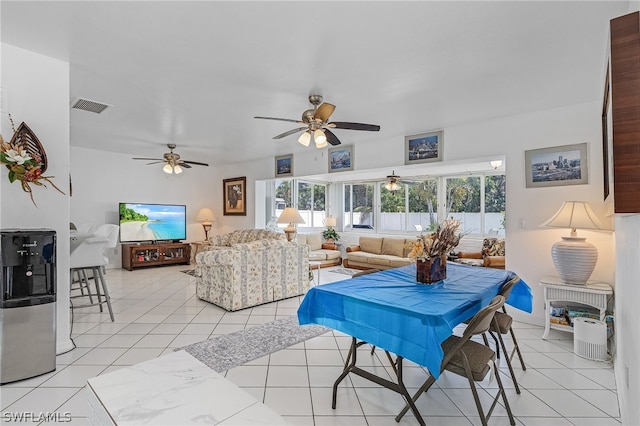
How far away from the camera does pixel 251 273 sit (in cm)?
437

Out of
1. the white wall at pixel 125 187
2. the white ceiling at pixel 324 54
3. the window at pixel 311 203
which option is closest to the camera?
the white ceiling at pixel 324 54

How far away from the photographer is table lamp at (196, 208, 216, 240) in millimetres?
8219

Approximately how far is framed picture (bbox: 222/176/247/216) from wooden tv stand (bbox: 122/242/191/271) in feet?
4.54

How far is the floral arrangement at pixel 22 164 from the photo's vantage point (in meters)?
2.39

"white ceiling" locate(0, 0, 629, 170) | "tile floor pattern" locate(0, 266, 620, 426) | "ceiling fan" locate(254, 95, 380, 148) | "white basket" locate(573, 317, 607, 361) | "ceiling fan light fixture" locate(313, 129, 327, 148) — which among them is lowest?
"tile floor pattern" locate(0, 266, 620, 426)

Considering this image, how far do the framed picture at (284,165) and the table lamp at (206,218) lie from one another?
2.43m

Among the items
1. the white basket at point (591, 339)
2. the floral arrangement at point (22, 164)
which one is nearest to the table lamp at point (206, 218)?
the floral arrangement at point (22, 164)

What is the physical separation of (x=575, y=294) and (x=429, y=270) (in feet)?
6.39

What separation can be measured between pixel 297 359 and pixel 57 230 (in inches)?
95.7

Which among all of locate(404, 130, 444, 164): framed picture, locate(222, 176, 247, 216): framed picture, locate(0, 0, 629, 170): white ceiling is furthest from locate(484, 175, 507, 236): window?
locate(222, 176, 247, 216): framed picture

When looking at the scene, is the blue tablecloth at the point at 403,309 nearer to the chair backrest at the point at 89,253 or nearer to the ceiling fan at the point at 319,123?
the ceiling fan at the point at 319,123

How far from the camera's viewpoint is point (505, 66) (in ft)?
9.34

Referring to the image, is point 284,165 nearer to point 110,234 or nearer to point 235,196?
point 235,196

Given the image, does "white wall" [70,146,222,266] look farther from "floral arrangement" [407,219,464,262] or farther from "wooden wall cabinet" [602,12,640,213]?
"wooden wall cabinet" [602,12,640,213]
